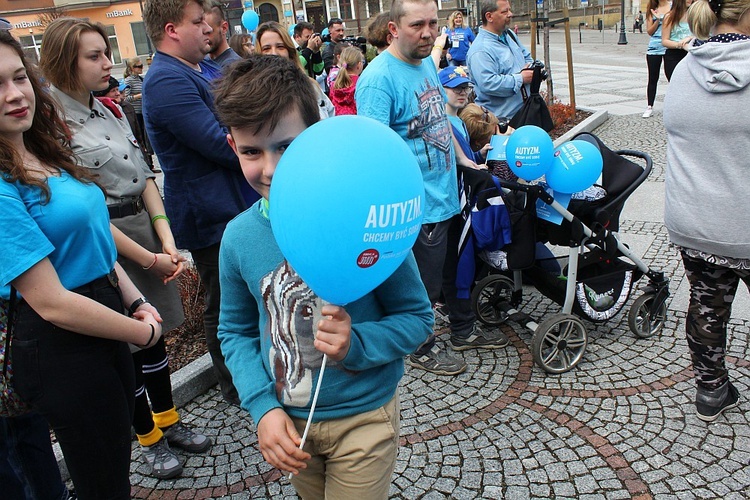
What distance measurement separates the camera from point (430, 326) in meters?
1.60

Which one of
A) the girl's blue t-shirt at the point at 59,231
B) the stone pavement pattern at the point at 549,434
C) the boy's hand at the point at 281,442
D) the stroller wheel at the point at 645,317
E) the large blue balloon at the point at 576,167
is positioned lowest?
the stone pavement pattern at the point at 549,434

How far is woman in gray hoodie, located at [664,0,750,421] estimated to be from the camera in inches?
94.5

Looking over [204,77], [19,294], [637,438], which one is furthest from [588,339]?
[19,294]

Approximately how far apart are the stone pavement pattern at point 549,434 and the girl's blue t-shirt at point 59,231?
1356 millimetres

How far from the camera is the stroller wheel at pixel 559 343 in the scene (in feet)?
11.1

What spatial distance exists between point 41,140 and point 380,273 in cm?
137

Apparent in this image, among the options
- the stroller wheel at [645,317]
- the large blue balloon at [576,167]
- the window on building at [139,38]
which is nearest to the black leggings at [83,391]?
the large blue balloon at [576,167]

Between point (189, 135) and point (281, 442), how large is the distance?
1699 mm

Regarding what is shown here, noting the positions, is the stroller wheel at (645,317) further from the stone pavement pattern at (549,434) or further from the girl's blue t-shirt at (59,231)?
the girl's blue t-shirt at (59,231)

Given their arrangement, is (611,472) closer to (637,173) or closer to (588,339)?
(588,339)

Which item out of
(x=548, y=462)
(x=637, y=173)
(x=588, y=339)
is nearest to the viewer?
(x=548, y=462)

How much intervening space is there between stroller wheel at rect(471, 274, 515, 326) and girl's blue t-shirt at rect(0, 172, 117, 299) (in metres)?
2.49

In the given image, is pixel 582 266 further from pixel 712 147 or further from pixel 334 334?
pixel 334 334

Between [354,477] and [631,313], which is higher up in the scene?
[354,477]
